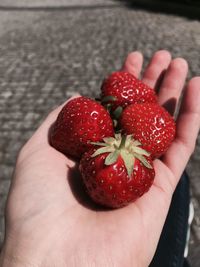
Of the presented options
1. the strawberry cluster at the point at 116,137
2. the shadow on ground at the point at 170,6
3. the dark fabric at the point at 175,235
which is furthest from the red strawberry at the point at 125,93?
the shadow on ground at the point at 170,6

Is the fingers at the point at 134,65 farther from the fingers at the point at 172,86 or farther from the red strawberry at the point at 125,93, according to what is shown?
the red strawberry at the point at 125,93

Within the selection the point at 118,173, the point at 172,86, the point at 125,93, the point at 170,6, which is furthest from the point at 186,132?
the point at 170,6

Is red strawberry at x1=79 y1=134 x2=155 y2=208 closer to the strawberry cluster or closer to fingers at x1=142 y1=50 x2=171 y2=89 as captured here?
the strawberry cluster

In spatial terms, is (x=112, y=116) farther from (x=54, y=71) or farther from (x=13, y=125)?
(x=54, y=71)

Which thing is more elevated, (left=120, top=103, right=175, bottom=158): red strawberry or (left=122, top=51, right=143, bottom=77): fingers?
(left=120, top=103, right=175, bottom=158): red strawberry

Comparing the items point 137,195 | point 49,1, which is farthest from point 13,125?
point 49,1

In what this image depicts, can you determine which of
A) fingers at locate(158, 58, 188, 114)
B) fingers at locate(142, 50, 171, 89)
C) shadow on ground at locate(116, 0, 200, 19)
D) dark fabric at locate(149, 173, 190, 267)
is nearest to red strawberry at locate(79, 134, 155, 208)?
dark fabric at locate(149, 173, 190, 267)

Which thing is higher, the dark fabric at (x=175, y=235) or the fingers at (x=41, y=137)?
the fingers at (x=41, y=137)
